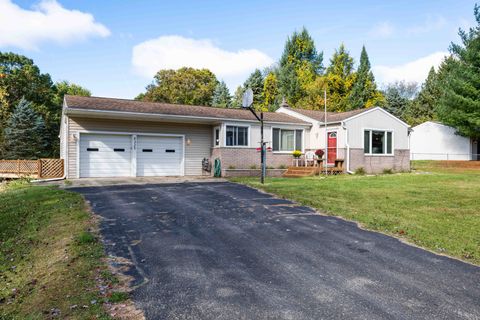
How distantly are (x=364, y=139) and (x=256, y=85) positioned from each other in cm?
2601

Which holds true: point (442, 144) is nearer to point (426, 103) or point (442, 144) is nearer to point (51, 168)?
point (426, 103)

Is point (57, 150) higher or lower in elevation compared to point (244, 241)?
higher

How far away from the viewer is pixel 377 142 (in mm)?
19453

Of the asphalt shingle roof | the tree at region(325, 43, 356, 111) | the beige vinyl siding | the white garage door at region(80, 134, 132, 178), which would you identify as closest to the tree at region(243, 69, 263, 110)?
the tree at region(325, 43, 356, 111)

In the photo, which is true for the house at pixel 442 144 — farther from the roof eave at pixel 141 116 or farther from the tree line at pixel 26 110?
the tree line at pixel 26 110

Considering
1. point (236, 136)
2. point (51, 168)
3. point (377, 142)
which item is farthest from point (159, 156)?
point (377, 142)

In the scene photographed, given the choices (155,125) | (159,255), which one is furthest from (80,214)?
(155,125)

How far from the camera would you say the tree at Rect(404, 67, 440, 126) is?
3975 cm

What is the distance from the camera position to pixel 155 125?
16844mm

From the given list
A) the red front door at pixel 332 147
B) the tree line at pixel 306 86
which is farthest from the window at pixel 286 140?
the tree line at pixel 306 86

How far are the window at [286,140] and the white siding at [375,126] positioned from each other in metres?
2.83

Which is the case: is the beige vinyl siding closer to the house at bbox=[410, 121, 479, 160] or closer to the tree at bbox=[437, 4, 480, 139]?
the tree at bbox=[437, 4, 480, 139]

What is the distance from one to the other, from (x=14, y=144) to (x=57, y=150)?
4.51 meters

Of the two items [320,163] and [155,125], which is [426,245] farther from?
[155,125]
